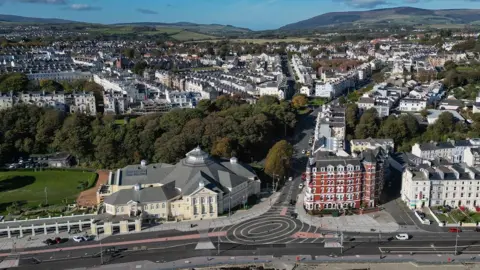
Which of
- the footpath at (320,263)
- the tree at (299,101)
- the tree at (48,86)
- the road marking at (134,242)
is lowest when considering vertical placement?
the footpath at (320,263)

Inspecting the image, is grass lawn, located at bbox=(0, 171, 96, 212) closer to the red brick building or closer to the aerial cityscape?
the aerial cityscape

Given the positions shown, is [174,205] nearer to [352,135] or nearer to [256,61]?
[352,135]

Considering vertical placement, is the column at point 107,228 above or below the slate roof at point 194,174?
below

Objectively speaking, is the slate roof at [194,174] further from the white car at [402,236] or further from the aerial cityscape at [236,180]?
the white car at [402,236]

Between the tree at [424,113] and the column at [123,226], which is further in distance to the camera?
the tree at [424,113]

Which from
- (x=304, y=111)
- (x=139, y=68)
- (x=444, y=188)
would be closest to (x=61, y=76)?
(x=139, y=68)

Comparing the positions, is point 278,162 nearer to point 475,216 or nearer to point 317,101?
point 475,216

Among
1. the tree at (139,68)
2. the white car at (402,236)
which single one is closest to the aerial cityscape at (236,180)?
the white car at (402,236)
